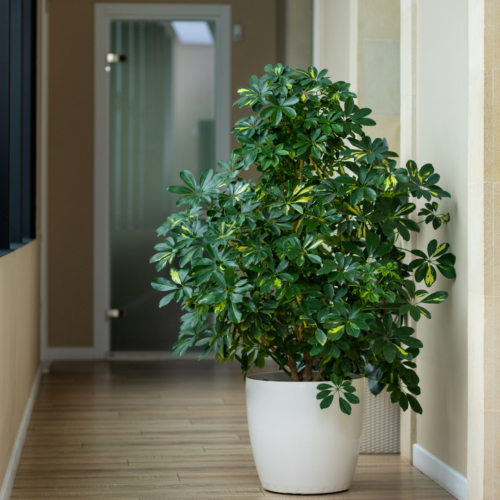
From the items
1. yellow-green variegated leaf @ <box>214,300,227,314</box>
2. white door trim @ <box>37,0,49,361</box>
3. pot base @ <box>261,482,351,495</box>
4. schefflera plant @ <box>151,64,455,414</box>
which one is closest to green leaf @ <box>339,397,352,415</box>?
schefflera plant @ <box>151,64,455,414</box>

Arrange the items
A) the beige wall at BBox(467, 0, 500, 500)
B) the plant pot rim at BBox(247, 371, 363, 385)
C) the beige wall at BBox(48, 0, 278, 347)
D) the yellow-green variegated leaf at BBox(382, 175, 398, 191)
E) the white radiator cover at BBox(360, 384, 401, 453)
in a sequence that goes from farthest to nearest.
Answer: the beige wall at BBox(48, 0, 278, 347)
the white radiator cover at BBox(360, 384, 401, 453)
the plant pot rim at BBox(247, 371, 363, 385)
the yellow-green variegated leaf at BBox(382, 175, 398, 191)
the beige wall at BBox(467, 0, 500, 500)

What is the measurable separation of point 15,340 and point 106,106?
300 cm

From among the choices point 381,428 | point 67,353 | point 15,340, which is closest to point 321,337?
point 381,428

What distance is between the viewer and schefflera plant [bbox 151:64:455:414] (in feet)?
7.24

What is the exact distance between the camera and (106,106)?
5500 mm

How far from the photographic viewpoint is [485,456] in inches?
82.2

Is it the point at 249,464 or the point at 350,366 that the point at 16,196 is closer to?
the point at 249,464

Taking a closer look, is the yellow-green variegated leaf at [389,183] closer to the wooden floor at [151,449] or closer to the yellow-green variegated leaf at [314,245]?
the yellow-green variegated leaf at [314,245]

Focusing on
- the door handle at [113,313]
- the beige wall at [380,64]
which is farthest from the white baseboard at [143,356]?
the beige wall at [380,64]

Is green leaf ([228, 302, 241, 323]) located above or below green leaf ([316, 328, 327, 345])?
above

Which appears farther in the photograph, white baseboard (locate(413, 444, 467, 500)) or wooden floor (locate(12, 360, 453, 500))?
wooden floor (locate(12, 360, 453, 500))

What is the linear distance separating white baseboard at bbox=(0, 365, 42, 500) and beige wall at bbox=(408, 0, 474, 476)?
1.53 m

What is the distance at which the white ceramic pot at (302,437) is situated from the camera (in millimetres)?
2330

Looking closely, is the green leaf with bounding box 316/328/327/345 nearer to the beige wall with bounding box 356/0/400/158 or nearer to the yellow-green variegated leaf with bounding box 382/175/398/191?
the yellow-green variegated leaf with bounding box 382/175/398/191
